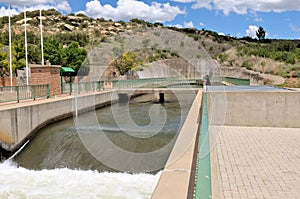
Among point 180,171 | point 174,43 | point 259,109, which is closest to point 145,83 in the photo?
point 259,109

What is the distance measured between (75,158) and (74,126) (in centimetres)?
468

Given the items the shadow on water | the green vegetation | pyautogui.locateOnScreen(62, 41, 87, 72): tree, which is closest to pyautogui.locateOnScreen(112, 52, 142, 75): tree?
pyautogui.locateOnScreen(62, 41, 87, 72): tree

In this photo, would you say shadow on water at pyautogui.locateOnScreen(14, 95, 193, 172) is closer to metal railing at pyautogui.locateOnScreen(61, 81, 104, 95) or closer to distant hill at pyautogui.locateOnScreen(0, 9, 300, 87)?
metal railing at pyautogui.locateOnScreen(61, 81, 104, 95)

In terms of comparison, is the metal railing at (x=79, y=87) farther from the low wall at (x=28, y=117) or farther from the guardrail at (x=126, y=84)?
the low wall at (x=28, y=117)

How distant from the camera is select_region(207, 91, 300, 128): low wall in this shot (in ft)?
34.9

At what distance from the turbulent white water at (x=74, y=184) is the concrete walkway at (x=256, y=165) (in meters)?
2.22

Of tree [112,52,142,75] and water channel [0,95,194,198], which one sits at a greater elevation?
tree [112,52,142,75]

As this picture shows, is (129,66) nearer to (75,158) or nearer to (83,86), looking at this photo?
(83,86)

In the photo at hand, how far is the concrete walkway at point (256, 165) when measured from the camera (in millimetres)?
4660

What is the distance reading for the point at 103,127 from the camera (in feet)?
46.1

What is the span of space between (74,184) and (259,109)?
23.2 ft

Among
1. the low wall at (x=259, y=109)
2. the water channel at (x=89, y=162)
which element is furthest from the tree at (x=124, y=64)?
the low wall at (x=259, y=109)

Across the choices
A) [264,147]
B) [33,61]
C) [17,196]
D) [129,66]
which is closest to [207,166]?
[264,147]

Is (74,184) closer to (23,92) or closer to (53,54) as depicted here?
(23,92)
